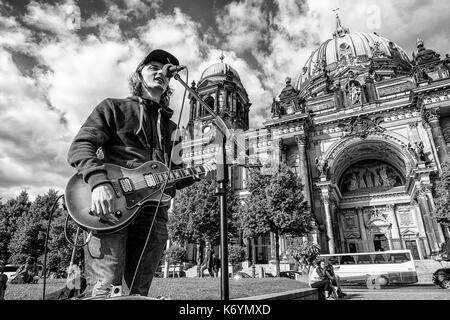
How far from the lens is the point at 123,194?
95.3 inches

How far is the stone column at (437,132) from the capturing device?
2766 cm

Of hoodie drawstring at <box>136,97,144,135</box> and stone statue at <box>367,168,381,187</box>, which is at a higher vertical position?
stone statue at <box>367,168,381,187</box>

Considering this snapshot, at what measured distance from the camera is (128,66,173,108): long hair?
3.16 m

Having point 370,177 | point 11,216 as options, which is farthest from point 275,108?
point 11,216

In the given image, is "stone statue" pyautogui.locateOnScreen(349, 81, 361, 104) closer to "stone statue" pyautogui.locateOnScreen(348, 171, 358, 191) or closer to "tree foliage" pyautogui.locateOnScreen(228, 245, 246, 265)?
"stone statue" pyautogui.locateOnScreen(348, 171, 358, 191)

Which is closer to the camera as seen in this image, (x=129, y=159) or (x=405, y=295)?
(x=129, y=159)

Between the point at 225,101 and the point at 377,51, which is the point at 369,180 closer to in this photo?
the point at 225,101

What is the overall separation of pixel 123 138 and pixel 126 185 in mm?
533

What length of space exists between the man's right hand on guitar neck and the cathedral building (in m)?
24.5

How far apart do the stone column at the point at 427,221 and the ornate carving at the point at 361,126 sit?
7923mm

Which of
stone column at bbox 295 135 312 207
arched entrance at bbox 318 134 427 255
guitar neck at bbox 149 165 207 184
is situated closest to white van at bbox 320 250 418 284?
arched entrance at bbox 318 134 427 255

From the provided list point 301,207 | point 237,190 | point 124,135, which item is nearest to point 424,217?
point 301,207
